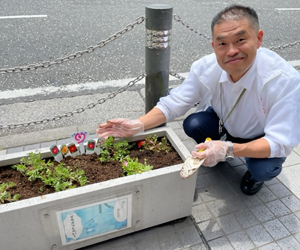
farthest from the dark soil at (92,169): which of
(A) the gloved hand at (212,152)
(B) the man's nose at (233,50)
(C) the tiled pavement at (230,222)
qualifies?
(B) the man's nose at (233,50)

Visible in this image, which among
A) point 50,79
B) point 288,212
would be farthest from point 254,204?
point 50,79

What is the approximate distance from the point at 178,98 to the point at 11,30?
5.20 meters

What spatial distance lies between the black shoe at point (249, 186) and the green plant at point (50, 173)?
131 centimetres

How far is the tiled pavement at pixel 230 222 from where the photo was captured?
2014mm

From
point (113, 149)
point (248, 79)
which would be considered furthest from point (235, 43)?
point (113, 149)

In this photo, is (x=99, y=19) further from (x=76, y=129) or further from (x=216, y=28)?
(x=216, y=28)

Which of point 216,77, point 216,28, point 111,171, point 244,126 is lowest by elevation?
point 111,171

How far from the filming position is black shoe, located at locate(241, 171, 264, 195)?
2.35 metres

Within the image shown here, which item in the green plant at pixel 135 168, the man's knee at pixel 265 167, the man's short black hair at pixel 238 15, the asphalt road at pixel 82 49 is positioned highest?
the man's short black hair at pixel 238 15

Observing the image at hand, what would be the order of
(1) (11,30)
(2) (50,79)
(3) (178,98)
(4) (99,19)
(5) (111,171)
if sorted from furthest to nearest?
1. (4) (99,19)
2. (1) (11,30)
3. (2) (50,79)
4. (3) (178,98)
5. (5) (111,171)

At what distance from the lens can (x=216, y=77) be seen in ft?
6.98

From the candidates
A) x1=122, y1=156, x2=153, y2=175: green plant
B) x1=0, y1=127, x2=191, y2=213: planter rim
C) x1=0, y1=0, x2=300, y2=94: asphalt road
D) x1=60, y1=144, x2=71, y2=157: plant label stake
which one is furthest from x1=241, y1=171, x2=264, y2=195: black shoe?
x1=0, y1=0, x2=300, y2=94: asphalt road

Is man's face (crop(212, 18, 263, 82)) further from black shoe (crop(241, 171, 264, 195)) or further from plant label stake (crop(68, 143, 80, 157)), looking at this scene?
plant label stake (crop(68, 143, 80, 157))

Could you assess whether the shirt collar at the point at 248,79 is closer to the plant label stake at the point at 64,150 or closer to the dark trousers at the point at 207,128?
the dark trousers at the point at 207,128
